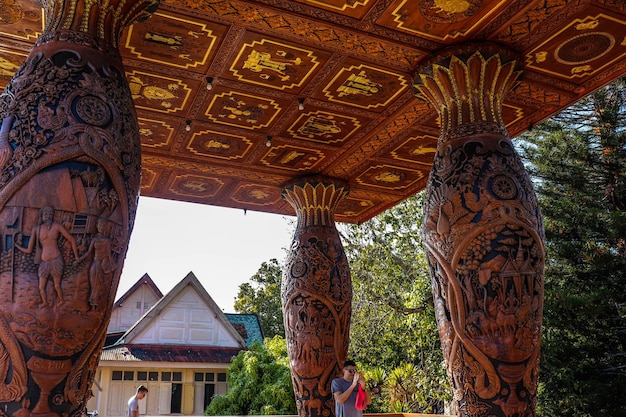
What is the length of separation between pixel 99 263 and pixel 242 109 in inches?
156

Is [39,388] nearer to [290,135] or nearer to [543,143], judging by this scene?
[290,135]

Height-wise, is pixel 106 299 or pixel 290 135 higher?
pixel 290 135

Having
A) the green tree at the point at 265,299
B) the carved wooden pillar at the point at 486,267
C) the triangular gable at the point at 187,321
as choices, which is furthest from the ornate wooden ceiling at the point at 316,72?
the green tree at the point at 265,299

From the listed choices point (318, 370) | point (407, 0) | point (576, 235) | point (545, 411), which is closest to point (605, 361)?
point (545, 411)

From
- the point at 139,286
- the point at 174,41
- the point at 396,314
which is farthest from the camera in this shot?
the point at 139,286

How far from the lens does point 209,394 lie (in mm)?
17797

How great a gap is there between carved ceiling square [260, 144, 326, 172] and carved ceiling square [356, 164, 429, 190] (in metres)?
0.89

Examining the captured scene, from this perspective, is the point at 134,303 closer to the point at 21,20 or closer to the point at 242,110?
the point at 242,110

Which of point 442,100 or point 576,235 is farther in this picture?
point 576,235

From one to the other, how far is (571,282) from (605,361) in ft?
6.14

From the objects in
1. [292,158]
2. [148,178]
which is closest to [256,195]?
[292,158]

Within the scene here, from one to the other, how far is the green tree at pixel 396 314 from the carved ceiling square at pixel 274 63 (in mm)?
8687

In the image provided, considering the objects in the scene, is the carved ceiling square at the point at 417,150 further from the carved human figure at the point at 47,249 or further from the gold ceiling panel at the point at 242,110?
the carved human figure at the point at 47,249

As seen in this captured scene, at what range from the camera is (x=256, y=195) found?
9.98m
